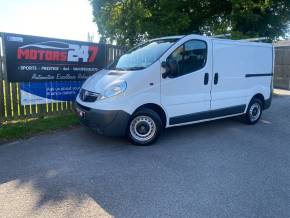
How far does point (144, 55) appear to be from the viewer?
19.3 feet

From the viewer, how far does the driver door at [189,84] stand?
560cm

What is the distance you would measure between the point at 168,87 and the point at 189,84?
0.53 meters

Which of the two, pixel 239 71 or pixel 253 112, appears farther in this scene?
pixel 253 112

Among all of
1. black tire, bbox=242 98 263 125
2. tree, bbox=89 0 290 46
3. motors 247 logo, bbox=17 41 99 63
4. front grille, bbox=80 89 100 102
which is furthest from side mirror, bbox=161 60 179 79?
tree, bbox=89 0 290 46

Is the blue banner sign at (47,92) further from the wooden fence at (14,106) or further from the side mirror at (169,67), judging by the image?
the side mirror at (169,67)

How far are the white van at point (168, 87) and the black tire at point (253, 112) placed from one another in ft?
0.73

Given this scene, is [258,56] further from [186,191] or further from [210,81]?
[186,191]

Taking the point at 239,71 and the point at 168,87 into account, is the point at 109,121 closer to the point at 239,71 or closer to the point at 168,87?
the point at 168,87

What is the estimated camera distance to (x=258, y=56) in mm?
7156

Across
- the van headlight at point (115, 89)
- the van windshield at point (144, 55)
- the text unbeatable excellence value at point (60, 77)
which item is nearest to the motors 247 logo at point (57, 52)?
the text unbeatable excellence value at point (60, 77)

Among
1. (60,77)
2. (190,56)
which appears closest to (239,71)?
(190,56)

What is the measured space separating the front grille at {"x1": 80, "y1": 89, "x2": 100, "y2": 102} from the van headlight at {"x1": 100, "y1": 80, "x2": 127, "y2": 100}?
202 millimetres

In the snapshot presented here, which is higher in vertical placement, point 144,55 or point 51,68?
point 144,55

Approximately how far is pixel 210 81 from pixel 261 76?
195cm
